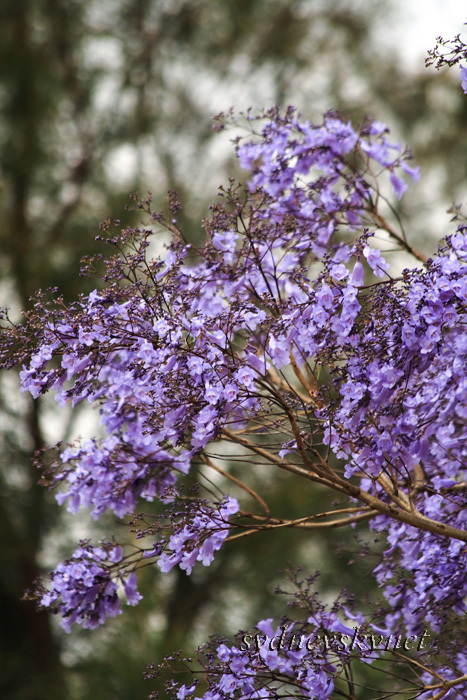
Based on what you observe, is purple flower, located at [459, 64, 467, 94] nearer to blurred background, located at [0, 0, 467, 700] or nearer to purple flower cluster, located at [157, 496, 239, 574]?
purple flower cluster, located at [157, 496, 239, 574]

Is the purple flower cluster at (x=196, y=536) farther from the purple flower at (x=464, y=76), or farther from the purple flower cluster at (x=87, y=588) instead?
the purple flower at (x=464, y=76)

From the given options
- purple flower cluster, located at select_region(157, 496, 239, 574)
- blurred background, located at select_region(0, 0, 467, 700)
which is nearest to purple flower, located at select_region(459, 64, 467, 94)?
purple flower cluster, located at select_region(157, 496, 239, 574)

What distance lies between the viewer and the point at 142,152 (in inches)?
262

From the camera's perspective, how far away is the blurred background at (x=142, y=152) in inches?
219

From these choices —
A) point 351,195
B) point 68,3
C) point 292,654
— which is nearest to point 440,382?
Answer: point 292,654

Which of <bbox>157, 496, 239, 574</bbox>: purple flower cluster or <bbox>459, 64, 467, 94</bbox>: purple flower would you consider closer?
<bbox>459, 64, 467, 94</bbox>: purple flower

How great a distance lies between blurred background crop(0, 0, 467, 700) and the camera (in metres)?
5.57

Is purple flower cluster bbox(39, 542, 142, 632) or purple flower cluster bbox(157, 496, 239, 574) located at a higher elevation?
purple flower cluster bbox(39, 542, 142, 632)

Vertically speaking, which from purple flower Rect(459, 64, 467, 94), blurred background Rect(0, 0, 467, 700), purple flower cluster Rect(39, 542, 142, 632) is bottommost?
purple flower cluster Rect(39, 542, 142, 632)

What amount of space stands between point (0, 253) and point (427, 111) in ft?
13.3

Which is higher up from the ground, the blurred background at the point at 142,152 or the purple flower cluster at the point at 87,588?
the blurred background at the point at 142,152

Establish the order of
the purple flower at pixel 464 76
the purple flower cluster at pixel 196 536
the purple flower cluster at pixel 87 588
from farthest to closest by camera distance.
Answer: the purple flower cluster at pixel 87 588, the purple flower cluster at pixel 196 536, the purple flower at pixel 464 76

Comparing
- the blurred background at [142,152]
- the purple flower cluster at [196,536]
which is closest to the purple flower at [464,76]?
the purple flower cluster at [196,536]

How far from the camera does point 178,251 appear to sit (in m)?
2.12
